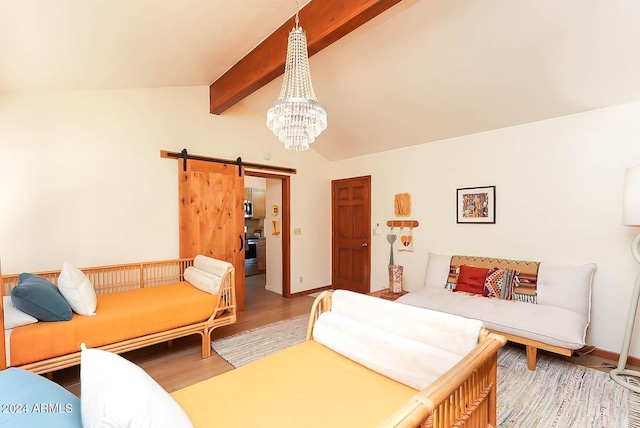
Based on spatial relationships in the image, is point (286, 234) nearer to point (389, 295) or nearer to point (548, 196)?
point (389, 295)

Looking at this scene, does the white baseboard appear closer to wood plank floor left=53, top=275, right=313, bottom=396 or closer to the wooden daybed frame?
wood plank floor left=53, top=275, right=313, bottom=396

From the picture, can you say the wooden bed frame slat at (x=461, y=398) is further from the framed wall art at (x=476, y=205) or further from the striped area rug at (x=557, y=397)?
the framed wall art at (x=476, y=205)

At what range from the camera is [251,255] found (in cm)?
680

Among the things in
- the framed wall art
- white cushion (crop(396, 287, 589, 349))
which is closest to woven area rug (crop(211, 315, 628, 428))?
white cushion (crop(396, 287, 589, 349))

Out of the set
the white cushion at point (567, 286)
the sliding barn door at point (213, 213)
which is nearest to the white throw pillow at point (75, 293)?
the sliding barn door at point (213, 213)

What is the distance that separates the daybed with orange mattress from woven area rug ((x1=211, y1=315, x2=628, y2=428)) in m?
0.94

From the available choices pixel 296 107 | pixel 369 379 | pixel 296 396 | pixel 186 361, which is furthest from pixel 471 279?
pixel 186 361

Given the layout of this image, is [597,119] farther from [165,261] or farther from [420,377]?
[165,261]

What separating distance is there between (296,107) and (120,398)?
162 cm

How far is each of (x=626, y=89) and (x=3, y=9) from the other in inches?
177

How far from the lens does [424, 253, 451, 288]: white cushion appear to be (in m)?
3.66

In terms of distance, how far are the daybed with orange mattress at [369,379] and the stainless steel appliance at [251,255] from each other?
16.6 feet

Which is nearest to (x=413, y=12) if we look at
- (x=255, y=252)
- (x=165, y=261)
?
(x=165, y=261)

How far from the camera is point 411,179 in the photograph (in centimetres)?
428
